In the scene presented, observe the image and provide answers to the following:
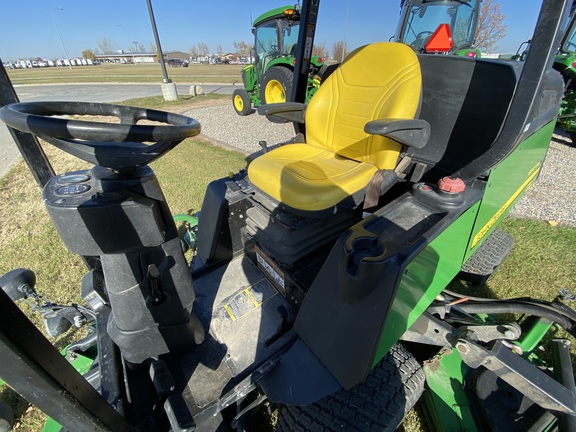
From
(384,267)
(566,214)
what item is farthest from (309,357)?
(566,214)

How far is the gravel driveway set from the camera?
344cm

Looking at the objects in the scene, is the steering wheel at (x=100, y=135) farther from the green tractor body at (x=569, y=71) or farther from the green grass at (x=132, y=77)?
the green grass at (x=132, y=77)

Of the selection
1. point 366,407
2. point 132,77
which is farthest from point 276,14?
point 132,77

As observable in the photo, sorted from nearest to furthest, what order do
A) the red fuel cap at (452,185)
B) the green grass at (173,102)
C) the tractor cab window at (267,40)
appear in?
the red fuel cap at (452,185), the tractor cab window at (267,40), the green grass at (173,102)

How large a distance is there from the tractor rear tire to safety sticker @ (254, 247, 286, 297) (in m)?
5.37

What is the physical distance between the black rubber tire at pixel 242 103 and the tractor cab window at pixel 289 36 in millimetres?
1669

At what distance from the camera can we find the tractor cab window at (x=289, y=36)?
6.91 meters

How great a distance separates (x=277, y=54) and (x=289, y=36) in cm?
48

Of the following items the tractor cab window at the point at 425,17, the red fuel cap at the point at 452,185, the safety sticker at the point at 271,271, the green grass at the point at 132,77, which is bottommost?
the green grass at the point at 132,77

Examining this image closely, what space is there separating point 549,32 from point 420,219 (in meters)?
0.75

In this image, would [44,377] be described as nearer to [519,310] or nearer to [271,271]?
[271,271]

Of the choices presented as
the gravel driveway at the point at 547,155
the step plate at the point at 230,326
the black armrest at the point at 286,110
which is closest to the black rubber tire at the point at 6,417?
the step plate at the point at 230,326

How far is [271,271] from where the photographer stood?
173cm

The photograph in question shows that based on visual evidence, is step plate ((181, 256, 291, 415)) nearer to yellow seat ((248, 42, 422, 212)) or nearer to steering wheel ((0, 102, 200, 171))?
yellow seat ((248, 42, 422, 212))
